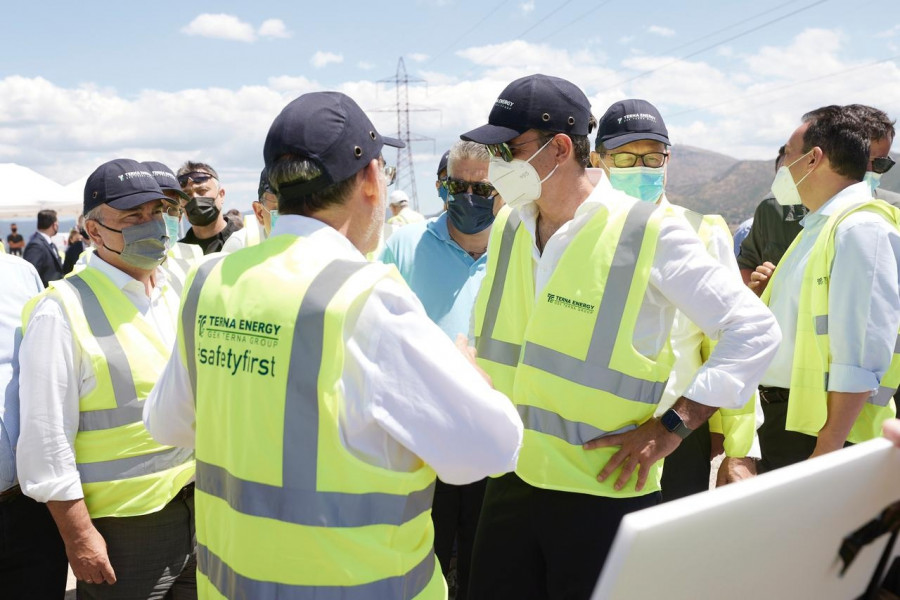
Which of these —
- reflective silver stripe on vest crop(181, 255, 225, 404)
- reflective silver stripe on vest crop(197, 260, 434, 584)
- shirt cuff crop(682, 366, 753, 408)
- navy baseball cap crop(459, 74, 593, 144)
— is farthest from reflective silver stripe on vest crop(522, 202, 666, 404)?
reflective silver stripe on vest crop(181, 255, 225, 404)

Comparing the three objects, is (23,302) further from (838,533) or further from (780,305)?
(780,305)

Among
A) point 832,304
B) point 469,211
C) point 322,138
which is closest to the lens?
point 322,138

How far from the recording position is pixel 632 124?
380 cm

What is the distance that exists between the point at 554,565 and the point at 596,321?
84 cm

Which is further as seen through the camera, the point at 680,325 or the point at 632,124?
the point at 632,124

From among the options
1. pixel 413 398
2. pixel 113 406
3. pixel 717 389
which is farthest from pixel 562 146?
pixel 113 406

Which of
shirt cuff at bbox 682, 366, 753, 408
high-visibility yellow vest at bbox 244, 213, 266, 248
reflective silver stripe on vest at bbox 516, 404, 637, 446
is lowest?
reflective silver stripe on vest at bbox 516, 404, 637, 446

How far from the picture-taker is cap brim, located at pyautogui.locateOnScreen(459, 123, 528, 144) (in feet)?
8.20

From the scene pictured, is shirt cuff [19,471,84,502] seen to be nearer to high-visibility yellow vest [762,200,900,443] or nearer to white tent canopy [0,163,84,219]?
high-visibility yellow vest [762,200,900,443]

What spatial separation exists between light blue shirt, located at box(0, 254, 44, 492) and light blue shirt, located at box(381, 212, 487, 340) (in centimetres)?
158

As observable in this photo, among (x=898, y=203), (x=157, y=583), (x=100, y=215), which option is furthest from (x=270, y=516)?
(x=898, y=203)

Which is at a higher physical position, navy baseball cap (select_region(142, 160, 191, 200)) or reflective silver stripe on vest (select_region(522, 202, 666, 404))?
navy baseball cap (select_region(142, 160, 191, 200))

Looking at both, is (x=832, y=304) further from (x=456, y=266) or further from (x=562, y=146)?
(x=456, y=266)

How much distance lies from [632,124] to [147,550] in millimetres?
3097
